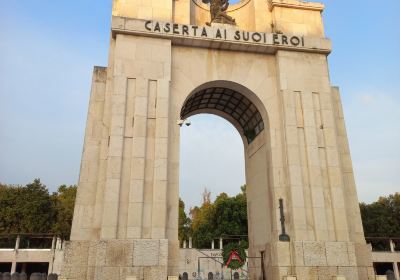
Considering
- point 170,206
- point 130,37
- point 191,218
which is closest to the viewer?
point 170,206

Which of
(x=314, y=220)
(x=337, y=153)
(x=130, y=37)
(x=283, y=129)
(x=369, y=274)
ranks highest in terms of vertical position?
(x=130, y=37)

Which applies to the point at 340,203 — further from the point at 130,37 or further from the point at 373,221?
the point at 373,221

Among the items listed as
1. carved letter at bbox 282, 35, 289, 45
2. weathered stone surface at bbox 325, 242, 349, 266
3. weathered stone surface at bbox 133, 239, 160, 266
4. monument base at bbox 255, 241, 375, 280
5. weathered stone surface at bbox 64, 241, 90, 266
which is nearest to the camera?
weathered stone surface at bbox 133, 239, 160, 266

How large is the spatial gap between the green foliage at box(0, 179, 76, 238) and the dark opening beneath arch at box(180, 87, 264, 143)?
43.5 m

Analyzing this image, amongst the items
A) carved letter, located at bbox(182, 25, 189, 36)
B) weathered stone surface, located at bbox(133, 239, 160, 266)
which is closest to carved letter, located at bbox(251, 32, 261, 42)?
carved letter, located at bbox(182, 25, 189, 36)

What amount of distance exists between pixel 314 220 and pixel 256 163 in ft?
21.7

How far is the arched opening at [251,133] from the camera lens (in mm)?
22312

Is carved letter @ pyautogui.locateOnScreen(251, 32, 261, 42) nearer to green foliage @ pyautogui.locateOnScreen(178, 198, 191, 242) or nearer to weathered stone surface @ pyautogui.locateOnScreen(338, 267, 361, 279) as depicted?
weathered stone surface @ pyautogui.locateOnScreen(338, 267, 361, 279)

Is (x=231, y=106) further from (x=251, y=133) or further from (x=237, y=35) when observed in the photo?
(x=237, y=35)

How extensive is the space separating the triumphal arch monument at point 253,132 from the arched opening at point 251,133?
0.15m

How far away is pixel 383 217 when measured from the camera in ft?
199

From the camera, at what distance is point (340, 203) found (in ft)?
65.1

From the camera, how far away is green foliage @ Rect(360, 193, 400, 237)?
5991 cm

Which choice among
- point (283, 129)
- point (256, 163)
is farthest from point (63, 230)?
point (283, 129)
